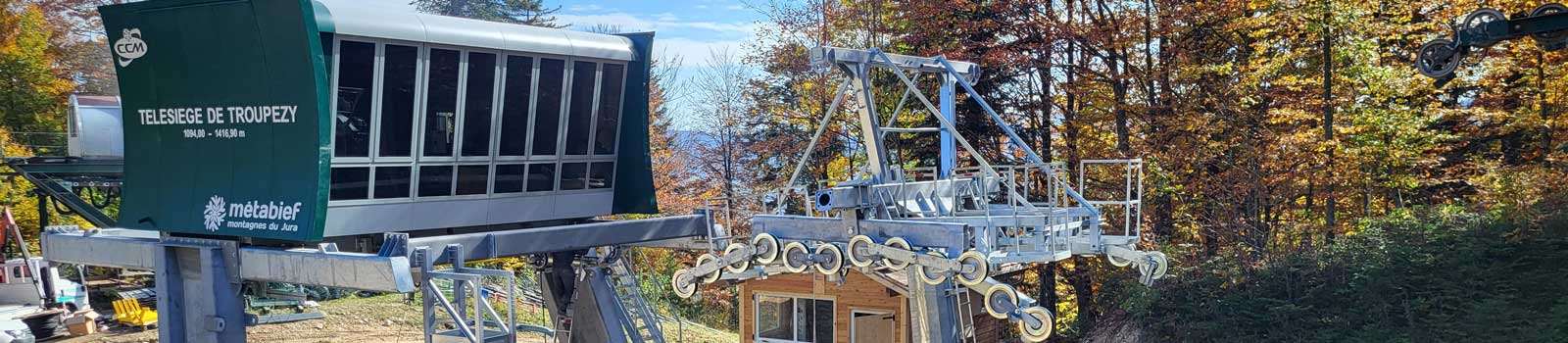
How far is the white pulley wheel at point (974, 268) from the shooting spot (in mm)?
10570

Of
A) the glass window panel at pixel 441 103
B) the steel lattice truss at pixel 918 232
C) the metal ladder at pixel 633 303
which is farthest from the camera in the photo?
the metal ladder at pixel 633 303

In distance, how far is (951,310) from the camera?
1295 cm

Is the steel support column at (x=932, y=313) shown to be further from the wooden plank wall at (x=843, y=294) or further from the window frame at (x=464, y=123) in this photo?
the wooden plank wall at (x=843, y=294)

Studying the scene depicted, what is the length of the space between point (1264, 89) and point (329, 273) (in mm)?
17911

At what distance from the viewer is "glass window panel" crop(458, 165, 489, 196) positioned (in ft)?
45.4

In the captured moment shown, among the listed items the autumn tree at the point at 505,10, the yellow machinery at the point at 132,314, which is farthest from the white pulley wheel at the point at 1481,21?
the autumn tree at the point at 505,10

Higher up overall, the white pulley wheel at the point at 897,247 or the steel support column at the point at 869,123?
the steel support column at the point at 869,123

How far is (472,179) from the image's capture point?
1400cm

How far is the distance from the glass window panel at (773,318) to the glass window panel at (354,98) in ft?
30.7

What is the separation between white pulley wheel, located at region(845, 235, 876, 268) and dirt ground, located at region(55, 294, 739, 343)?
12.0 meters

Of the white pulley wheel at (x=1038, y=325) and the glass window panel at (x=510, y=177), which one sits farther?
the glass window panel at (x=510, y=177)

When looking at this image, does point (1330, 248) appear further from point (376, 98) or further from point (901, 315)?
point (376, 98)

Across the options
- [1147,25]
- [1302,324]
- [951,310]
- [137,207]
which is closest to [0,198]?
[137,207]

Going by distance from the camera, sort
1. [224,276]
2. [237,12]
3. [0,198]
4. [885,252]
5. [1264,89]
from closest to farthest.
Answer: [885,252], [237,12], [224,276], [1264,89], [0,198]
